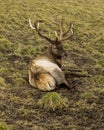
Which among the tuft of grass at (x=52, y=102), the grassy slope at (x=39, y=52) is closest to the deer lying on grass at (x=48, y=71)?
the grassy slope at (x=39, y=52)

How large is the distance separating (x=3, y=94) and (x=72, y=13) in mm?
13963

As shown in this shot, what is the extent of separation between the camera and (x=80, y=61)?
1445 centimetres

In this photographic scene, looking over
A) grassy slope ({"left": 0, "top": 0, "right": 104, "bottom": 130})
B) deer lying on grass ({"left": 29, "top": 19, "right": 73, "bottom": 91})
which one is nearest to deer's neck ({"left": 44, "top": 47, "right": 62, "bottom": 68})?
deer lying on grass ({"left": 29, "top": 19, "right": 73, "bottom": 91})

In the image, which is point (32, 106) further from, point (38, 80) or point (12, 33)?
point (12, 33)

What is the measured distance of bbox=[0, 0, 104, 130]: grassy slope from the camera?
9.19 m

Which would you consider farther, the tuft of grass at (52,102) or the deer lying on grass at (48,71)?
the deer lying on grass at (48,71)

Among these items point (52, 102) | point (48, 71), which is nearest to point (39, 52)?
point (48, 71)

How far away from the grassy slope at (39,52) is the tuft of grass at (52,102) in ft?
0.61

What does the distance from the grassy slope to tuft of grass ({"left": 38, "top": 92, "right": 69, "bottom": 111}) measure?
0.19m

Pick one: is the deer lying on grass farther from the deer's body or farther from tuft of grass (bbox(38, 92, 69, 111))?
tuft of grass (bbox(38, 92, 69, 111))

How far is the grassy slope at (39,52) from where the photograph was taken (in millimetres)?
9188

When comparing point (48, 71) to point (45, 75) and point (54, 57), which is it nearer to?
point (45, 75)

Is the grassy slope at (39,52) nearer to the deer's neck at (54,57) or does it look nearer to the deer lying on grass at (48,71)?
the deer lying on grass at (48,71)

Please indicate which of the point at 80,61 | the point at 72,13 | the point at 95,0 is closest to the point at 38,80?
the point at 80,61
